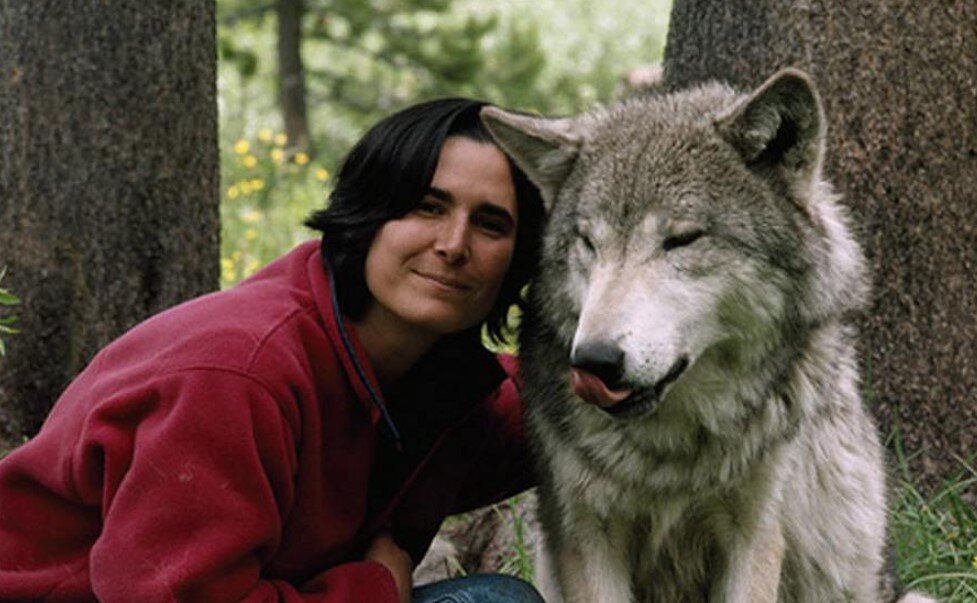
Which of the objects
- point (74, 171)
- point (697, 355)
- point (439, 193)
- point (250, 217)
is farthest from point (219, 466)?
point (250, 217)

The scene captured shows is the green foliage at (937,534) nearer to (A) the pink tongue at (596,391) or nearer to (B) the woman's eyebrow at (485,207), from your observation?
(A) the pink tongue at (596,391)

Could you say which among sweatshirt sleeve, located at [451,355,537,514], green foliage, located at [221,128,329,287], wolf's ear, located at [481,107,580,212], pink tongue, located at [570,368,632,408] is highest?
wolf's ear, located at [481,107,580,212]

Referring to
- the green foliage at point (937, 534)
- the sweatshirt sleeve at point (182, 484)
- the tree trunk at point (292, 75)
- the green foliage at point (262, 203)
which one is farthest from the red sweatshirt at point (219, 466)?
the tree trunk at point (292, 75)

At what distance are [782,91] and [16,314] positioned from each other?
3.05 metres

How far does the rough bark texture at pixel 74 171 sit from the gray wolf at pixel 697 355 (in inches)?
78.1

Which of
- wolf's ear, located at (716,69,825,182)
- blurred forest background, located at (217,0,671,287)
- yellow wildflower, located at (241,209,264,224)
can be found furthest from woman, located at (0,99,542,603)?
yellow wildflower, located at (241,209,264,224)

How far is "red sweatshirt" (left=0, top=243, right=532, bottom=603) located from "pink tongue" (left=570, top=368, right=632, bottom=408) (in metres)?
0.58

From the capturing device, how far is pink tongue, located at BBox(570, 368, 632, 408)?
3.32 m

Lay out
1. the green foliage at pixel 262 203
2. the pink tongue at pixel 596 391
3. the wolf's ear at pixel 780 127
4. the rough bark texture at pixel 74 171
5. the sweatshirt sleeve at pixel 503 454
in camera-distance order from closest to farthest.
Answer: the pink tongue at pixel 596 391 → the wolf's ear at pixel 780 127 → the sweatshirt sleeve at pixel 503 454 → the rough bark texture at pixel 74 171 → the green foliage at pixel 262 203

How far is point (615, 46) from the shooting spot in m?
20.2

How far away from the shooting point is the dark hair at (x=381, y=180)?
3654 mm

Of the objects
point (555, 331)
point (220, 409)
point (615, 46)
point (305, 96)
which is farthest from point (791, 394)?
point (615, 46)

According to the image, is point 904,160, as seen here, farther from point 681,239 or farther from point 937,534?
point 681,239

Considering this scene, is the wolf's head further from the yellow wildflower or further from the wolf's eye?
the yellow wildflower
